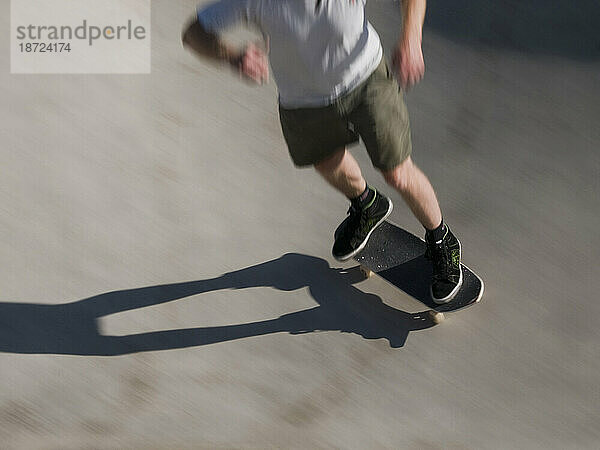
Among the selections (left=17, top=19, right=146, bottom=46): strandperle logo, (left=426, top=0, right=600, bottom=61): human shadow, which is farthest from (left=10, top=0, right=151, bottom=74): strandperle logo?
(left=426, top=0, right=600, bottom=61): human shadow

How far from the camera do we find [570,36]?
3756 millimetres

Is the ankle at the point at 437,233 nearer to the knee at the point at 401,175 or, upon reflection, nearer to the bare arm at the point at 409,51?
the knee at the point at 401,175

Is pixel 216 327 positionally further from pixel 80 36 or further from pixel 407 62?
pixel 80 36

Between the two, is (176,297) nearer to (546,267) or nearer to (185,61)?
(185,61)

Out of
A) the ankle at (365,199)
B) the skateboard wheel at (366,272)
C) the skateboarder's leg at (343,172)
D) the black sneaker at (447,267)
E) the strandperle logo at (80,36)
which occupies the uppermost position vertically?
the strandperle logo at (80,36)

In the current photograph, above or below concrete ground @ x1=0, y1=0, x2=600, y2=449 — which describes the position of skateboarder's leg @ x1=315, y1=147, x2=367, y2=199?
above

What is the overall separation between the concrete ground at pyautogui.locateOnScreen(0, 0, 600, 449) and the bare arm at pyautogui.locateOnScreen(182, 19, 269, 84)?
41.8 inches

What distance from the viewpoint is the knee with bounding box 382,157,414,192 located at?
2.81 m

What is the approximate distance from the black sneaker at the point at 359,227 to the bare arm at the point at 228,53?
0.93m

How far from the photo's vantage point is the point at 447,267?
10.3 ft

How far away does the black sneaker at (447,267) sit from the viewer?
312 cm

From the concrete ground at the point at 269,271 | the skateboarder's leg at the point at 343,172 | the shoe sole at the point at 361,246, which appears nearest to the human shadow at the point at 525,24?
the concrete ground at the point at 269,271

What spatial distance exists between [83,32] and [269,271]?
1.49m

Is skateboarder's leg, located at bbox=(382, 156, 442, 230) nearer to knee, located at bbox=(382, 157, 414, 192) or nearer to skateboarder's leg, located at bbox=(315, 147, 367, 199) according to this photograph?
knee, located at bbox=(382, 157, 414, 192)
